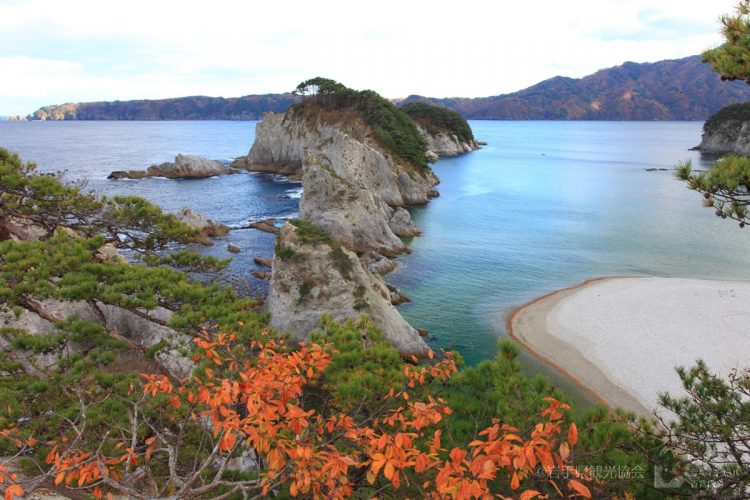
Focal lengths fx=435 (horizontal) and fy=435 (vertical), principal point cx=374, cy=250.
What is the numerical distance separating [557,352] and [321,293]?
532 inches

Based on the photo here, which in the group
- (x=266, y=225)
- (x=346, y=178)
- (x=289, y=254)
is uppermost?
(x=346, y=178)

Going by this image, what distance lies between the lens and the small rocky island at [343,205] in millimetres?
23531

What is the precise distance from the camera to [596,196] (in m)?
71.9

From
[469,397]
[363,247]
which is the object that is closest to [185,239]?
[469,397]

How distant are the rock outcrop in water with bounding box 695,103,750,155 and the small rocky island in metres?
95.5

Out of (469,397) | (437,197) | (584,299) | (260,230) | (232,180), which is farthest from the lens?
(232,180)

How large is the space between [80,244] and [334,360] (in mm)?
8024

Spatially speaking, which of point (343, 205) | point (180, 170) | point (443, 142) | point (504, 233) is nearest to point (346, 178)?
point (343, 205)

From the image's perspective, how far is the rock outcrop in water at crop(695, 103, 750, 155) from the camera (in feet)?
380

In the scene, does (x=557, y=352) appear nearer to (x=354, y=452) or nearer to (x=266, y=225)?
(x=354, y=452)

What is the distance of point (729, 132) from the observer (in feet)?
402

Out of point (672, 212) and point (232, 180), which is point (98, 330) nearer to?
point (672, 212)

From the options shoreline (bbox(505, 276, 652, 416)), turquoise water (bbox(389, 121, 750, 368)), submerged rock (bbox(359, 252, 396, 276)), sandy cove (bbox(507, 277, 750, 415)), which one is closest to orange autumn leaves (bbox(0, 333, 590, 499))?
shoreline (bbox(505, 276, 652, 416))

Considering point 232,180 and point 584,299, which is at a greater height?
point 232,180
